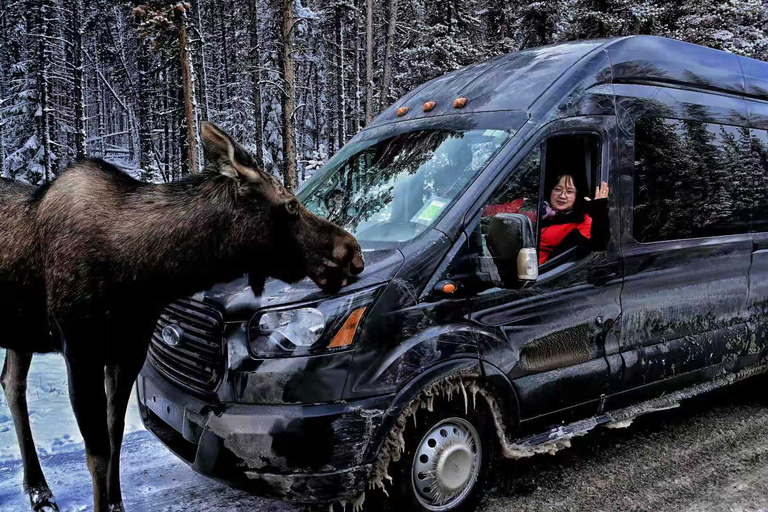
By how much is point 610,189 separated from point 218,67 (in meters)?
51.6

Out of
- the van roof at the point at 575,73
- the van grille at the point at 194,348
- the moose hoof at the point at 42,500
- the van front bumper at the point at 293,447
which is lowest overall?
the moose hoof at the point at 42,500

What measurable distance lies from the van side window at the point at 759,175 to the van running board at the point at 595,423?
1.32 m

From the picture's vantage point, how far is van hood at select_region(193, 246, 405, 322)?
3027 mm

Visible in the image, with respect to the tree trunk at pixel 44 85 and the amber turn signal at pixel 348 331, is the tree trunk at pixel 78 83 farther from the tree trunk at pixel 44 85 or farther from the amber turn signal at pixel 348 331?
the amber turn signal at pixel 348 331

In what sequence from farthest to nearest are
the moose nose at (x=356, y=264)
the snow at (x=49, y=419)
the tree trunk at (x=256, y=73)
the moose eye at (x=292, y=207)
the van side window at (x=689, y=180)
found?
the tree trunk at (x=256, y=73) → the snow at (x=49, y=419) → the van side window at (x=689, y=180) → the moose eye at (x=292, y=207) → the moose nose at (x=356, y=264)

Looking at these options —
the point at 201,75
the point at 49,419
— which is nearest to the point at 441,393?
the point at 49,419

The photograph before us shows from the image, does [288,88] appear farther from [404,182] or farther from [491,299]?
[491,299]

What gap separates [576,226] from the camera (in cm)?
397

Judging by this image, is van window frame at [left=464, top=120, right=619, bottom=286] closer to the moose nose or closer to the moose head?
the moose nose

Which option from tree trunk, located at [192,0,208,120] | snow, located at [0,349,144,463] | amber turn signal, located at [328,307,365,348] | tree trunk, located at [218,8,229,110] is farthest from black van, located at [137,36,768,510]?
tree trunk, located at [218,8,229,110]

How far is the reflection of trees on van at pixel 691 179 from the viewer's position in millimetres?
4227

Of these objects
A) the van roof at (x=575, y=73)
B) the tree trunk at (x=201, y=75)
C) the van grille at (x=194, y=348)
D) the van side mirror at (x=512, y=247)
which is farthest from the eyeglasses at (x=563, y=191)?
the tree trunk at (x=201, y=75)

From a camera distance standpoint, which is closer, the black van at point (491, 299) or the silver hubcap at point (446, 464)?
the black van at point (491, 299)

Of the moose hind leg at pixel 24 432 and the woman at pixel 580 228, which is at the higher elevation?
the woman at pixel 580 228
